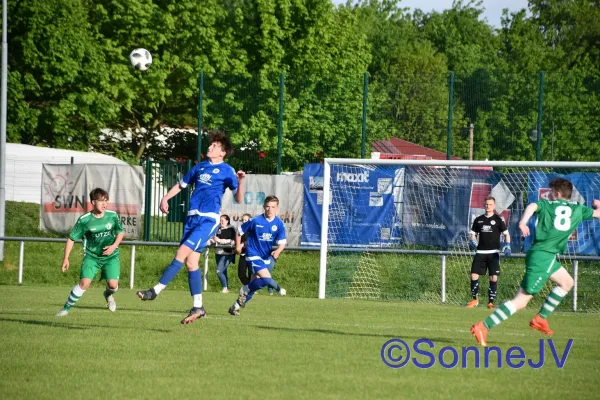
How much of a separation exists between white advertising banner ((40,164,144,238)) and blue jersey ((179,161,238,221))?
46.1 ft

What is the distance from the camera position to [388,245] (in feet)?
66.8

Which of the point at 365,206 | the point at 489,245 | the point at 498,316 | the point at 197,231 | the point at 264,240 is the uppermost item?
the point at 365,206

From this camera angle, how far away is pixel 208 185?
11.3m

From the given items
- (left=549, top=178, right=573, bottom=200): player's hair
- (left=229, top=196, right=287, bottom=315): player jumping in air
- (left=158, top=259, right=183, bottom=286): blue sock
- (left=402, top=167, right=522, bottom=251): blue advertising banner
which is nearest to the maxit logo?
(left=402, top=167, right=522, bottom=251): blue advertising banner

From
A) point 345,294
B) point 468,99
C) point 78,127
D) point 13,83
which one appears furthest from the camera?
point 78,127

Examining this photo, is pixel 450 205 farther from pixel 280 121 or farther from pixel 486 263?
pixel 280 121

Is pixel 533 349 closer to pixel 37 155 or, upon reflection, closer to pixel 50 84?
pixel 37 155

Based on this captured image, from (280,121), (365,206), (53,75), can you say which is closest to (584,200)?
(365,206)

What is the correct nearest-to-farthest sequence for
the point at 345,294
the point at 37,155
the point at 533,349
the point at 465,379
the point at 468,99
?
the point at 465,379, the point at 533,349, the point at 345,294, the point at 468,99, the point at 37,155

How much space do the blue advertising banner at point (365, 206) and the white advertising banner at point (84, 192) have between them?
643 centimetres

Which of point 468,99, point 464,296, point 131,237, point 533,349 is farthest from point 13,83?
point 533,349

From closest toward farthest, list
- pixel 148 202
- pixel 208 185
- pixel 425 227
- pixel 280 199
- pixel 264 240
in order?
pixel 208 185
pixel 264 240
pixel 425 227
pixel 280 199
pixel 148 202

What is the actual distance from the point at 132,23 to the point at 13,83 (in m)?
9.60

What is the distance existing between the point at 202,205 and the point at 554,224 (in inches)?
155
